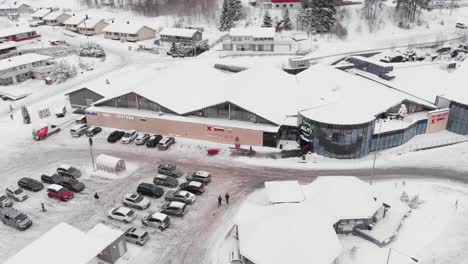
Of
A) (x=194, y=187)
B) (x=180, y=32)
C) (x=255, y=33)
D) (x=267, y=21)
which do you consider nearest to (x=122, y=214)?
(x=194, y=187)

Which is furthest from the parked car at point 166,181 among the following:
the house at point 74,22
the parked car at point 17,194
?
the house at point 74,22

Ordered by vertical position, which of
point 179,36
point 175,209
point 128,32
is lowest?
point 175,209

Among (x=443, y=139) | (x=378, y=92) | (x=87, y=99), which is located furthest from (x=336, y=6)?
(x=87, y=99)

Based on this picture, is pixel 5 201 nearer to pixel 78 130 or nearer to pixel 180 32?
pixel 78 130

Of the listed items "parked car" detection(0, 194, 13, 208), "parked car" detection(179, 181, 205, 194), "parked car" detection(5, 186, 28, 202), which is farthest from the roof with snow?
"parked car" detection(179, 181, 205, 194)

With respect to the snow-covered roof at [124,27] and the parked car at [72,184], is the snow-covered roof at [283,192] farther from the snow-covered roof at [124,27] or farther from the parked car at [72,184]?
the snow-covered roof at [124,27]

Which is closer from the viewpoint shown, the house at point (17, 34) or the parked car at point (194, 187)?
the parked car at point (194, 187)
